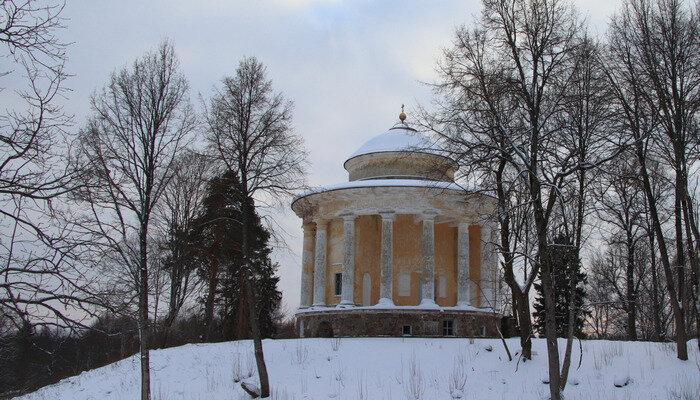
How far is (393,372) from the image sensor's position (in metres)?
19.8

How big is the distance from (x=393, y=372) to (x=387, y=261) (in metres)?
9.83

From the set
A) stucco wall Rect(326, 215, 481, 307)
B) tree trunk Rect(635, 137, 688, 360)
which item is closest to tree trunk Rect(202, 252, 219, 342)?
stucco wall Rect(326, 215, 481, 307)

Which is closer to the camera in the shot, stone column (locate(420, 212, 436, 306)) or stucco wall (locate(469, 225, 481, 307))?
stone column (locate(420, 212, 436, 306))

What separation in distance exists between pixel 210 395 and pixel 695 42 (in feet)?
56.3

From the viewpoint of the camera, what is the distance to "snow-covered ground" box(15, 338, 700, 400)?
16.8m

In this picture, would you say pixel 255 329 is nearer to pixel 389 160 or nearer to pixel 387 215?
pixel 387 215

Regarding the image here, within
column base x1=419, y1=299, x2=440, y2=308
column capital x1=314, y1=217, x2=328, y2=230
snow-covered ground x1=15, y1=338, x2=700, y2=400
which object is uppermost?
column capital x1=314, y1=217, x2=328, y2=230

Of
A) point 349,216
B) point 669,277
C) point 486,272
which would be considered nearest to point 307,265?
point 349,216

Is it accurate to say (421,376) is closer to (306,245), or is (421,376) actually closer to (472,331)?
(472,331)

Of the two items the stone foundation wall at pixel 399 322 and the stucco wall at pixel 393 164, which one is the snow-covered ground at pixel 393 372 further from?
the stucco wall at pixel 393 164

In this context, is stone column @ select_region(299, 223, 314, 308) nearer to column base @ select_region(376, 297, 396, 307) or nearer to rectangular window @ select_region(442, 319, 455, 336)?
column base @ select_region(376, 297, 396, 307)

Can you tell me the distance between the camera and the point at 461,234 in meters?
30.9

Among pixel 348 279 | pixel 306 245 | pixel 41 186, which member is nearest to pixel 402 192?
pixel 348 279

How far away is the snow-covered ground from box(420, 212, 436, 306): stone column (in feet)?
14.9
